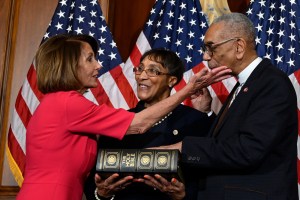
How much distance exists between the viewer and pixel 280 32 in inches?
132

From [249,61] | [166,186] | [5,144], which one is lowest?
[5,144]

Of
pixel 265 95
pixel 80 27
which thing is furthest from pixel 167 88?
pixel 80 27

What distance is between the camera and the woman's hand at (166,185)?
77.0 inches

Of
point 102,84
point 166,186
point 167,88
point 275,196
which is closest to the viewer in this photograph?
point 275,196

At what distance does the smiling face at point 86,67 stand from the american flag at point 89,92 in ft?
3.96

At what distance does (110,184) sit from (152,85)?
64 cm

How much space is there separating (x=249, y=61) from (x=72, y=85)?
0.71 meters

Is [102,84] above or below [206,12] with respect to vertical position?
below

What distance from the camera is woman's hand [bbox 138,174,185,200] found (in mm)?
1956

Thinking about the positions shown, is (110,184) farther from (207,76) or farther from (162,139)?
(207,76)

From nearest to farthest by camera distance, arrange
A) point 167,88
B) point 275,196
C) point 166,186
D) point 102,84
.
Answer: point 275,196, point 166,186, point 167,88, point 102,84

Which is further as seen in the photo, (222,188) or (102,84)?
(102,84)

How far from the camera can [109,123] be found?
204 cm

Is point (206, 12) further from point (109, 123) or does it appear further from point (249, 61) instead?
point (109, 123)
